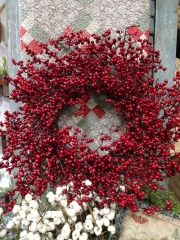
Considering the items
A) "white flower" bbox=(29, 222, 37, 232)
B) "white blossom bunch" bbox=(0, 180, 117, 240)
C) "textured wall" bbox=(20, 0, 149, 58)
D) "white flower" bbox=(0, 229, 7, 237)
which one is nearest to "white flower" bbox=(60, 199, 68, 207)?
"white blossom bunch" bbox=(0, 180, 117, 240)

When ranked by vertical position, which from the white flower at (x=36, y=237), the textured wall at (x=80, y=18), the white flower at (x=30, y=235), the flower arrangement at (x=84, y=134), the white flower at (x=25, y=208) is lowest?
the white flower at (x=36, y=237)

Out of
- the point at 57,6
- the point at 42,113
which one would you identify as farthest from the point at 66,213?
the point at 57,6

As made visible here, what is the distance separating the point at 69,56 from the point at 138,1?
36cm

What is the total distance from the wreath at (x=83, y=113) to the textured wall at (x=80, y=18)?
0.22ft

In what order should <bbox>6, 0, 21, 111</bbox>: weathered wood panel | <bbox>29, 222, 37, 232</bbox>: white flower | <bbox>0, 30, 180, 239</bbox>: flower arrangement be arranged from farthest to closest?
<bbox>6, 0, 21, 111</bbox>: weathered wood panel
<bbox>0, 30, 180, 239</bbox>: flower arrangement
<bbox>29, 222, 37, 232</bbox>: white flower

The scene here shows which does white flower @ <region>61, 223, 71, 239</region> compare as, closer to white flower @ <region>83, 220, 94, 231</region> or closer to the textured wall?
white flower @ <region>83, 220, 94, 231</region>

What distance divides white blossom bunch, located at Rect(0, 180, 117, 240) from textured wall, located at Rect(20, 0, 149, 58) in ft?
1.87

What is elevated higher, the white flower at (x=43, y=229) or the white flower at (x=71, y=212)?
the white flower at (x=71, y=212)

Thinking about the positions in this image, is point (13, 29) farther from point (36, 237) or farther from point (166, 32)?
point (36, 237)

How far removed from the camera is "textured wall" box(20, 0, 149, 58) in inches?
40.6

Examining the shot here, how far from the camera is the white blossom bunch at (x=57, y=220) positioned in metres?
0.83

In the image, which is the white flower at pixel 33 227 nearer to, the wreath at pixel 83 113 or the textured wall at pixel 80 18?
the wreath at pixel 83 113

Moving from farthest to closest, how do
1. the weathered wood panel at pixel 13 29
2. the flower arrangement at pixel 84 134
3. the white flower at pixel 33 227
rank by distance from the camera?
the weathered wood panel at pixel 13 29
the flower arrangement at pixel 84 134
the white flower at pixel 33 227

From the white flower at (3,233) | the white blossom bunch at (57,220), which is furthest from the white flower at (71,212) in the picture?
the white flower at (3,233)
